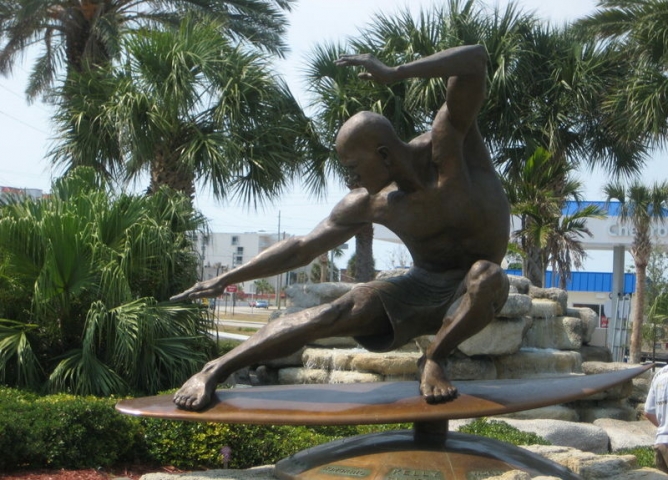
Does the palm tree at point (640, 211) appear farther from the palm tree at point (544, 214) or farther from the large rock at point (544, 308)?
the large rock at point (544, 308)

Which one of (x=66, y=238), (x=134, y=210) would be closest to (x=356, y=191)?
(x=66, y=238)

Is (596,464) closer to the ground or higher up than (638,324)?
closer to the ground

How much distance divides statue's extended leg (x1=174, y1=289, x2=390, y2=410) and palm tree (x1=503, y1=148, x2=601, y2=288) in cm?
1075

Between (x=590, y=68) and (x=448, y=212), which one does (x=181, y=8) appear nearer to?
(x=590, y=68)

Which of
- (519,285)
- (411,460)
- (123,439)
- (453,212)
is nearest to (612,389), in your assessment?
(519,285)

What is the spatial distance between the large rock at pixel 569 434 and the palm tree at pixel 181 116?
598cm

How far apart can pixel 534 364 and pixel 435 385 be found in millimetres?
9042

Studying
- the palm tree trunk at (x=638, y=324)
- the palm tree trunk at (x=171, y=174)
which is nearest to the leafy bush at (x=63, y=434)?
the palm tree trunk at (x=171, y=174)

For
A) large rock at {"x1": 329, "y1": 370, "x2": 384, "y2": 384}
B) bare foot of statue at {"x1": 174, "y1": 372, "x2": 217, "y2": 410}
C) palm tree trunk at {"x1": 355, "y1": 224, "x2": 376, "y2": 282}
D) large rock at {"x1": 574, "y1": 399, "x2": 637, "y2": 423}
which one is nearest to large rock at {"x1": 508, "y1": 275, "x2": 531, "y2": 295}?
large rock at {"x1": 574, "y1": 399, "x2": 637, "y2": 423}

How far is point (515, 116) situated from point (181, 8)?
252 inches

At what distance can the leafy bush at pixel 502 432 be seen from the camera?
7373 millimetres

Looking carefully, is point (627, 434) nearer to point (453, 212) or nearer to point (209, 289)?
point (453, 212)

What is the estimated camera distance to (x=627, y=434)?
10141 millimetres

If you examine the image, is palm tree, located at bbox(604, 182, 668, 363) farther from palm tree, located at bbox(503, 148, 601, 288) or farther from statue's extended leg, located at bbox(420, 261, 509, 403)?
statue's extended leg, located at bbox(420, 261, 509, 403)
